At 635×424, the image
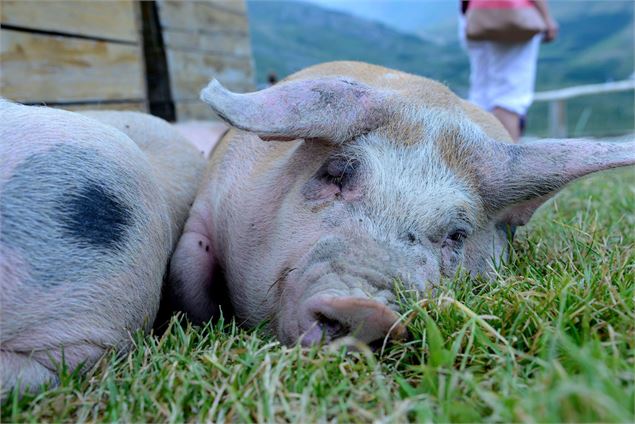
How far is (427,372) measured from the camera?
5.14 feet

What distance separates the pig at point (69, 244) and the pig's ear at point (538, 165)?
1.21m

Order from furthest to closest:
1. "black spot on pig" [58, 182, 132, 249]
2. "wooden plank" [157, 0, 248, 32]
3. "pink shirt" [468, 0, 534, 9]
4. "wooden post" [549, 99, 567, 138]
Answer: "wooden post" [549, 99, 567, 138] < "wooden plank" [157, 0, 248, 32] < "pink shirt" [468, 0, 534, 9] < "black spot on pig" [58, 182, 132, 249]

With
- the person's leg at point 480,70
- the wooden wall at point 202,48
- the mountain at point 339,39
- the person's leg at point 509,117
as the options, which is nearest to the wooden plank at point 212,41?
the wooden wall at point 202,48

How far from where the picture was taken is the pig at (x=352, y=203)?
6.63 ft

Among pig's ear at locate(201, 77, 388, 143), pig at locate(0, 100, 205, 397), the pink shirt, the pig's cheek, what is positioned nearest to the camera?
pig at locate(0, 100, 205, 397)

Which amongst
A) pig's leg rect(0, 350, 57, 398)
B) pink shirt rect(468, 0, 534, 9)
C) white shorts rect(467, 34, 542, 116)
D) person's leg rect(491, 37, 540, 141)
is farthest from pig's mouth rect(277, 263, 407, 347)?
white shorts rect(467, 34, 542, 116)

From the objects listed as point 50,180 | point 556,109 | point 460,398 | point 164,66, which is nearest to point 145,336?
point 50,180

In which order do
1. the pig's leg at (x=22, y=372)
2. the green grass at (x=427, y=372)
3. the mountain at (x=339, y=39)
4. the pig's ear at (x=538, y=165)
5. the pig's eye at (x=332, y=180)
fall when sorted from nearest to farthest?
1. the green grass at (x=427, y=372)
2. the pig's leg at (x=22, y=372)
3. the pig's eye at (x=332, y=180)
4. the pig's ear at (x=538, y=165)
5. the mountain at (x=339, y=39)

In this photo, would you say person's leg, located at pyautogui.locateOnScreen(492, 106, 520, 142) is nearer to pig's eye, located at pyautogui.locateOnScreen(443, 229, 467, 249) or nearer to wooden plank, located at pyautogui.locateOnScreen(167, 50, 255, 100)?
wooden plank, located at pyautogui.locateOnScreen(167, 50, 255, 100)

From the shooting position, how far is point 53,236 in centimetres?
190

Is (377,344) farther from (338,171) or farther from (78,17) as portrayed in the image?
(78,17)

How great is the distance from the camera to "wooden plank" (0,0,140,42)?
3.99 m

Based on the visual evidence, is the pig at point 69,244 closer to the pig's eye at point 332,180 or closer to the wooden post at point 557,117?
the pig's eye at point 332,180

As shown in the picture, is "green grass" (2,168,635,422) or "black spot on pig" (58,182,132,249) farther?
"black spot on pig" (58,182,132,249)
